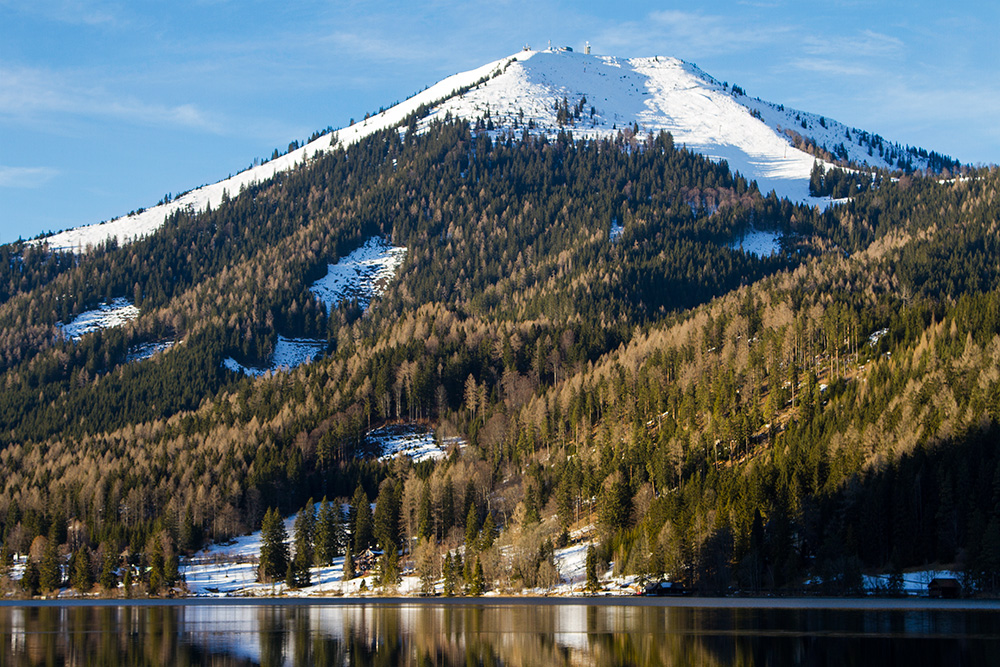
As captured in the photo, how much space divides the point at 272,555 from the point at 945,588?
340ft

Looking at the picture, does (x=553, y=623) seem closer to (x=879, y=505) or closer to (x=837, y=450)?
(x=879, y=505)

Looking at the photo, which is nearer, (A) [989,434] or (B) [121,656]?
(B) [121,656]

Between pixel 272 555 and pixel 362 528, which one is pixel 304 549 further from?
pixel 362 528

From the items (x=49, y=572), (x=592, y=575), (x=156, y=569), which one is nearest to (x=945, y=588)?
(x=592, y=575)

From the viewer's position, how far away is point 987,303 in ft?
639

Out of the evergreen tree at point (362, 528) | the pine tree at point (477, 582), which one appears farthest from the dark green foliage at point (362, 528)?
the pine tree at point (477, 582)

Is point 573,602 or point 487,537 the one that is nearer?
point 573,602

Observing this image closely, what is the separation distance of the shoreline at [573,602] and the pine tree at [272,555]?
422 inches

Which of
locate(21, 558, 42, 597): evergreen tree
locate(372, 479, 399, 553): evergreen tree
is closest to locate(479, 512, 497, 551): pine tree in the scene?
locate(372, 479, 399, 553): evergreen tree

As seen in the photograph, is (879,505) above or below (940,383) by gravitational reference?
below

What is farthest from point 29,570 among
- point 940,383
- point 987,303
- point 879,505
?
point 987,303

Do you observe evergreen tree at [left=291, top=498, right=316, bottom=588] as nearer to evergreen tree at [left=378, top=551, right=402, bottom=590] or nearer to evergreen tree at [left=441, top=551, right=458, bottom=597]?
evergreen tree at [left=378, top=551, right=402, bottom=590]

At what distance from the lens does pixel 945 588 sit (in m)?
117

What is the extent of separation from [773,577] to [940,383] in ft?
157
